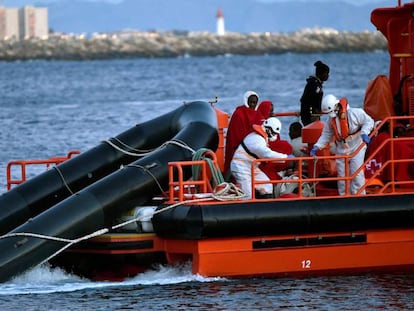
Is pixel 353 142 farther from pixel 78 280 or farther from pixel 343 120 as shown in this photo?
pixel 78 280

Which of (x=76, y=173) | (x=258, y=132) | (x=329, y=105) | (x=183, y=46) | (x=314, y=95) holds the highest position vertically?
(x=183, y=46)

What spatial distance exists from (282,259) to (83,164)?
8.74ft

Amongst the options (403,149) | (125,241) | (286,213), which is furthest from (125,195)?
(403,149)

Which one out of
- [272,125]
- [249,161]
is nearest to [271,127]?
[272,125]

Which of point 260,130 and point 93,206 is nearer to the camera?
point 93,206

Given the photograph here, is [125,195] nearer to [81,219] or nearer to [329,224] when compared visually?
[81,219]

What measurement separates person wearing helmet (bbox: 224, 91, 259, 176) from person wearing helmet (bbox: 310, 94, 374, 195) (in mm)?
747

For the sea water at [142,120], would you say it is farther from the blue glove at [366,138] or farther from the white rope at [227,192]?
the blue glove at [366,138]

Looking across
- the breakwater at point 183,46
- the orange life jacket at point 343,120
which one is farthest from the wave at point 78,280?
the breakwater at point 183,46

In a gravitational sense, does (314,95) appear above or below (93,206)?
above

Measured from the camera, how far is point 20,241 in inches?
608

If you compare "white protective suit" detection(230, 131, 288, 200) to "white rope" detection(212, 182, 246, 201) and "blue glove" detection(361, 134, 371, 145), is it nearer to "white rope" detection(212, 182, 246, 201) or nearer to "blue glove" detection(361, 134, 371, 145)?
"white rope" detection(212, 182, 246, 201)

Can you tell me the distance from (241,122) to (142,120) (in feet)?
81.4

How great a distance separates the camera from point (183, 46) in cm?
13762
